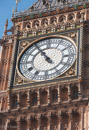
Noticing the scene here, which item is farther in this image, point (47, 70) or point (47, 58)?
point (47, 58)

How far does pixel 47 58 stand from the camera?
97.7 ft

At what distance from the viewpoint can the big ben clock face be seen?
29.1 metres

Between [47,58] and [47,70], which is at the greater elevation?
[47,58]

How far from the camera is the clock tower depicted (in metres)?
27.5

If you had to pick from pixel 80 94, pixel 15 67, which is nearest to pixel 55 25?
pixel 15 67

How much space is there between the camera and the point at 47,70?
2927 cm

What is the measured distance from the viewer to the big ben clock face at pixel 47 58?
2906 centimetres

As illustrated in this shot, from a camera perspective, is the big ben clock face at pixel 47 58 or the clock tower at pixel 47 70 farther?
the big ben clock face at pixel 47 58

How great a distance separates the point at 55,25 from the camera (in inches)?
1239

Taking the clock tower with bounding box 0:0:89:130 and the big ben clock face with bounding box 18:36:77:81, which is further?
the big ben clock face with bounding box 18:36:77:81

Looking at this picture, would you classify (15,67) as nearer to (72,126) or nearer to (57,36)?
(57,36)

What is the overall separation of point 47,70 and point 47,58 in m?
0.81

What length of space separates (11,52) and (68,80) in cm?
484

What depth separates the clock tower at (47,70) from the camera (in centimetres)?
2750
